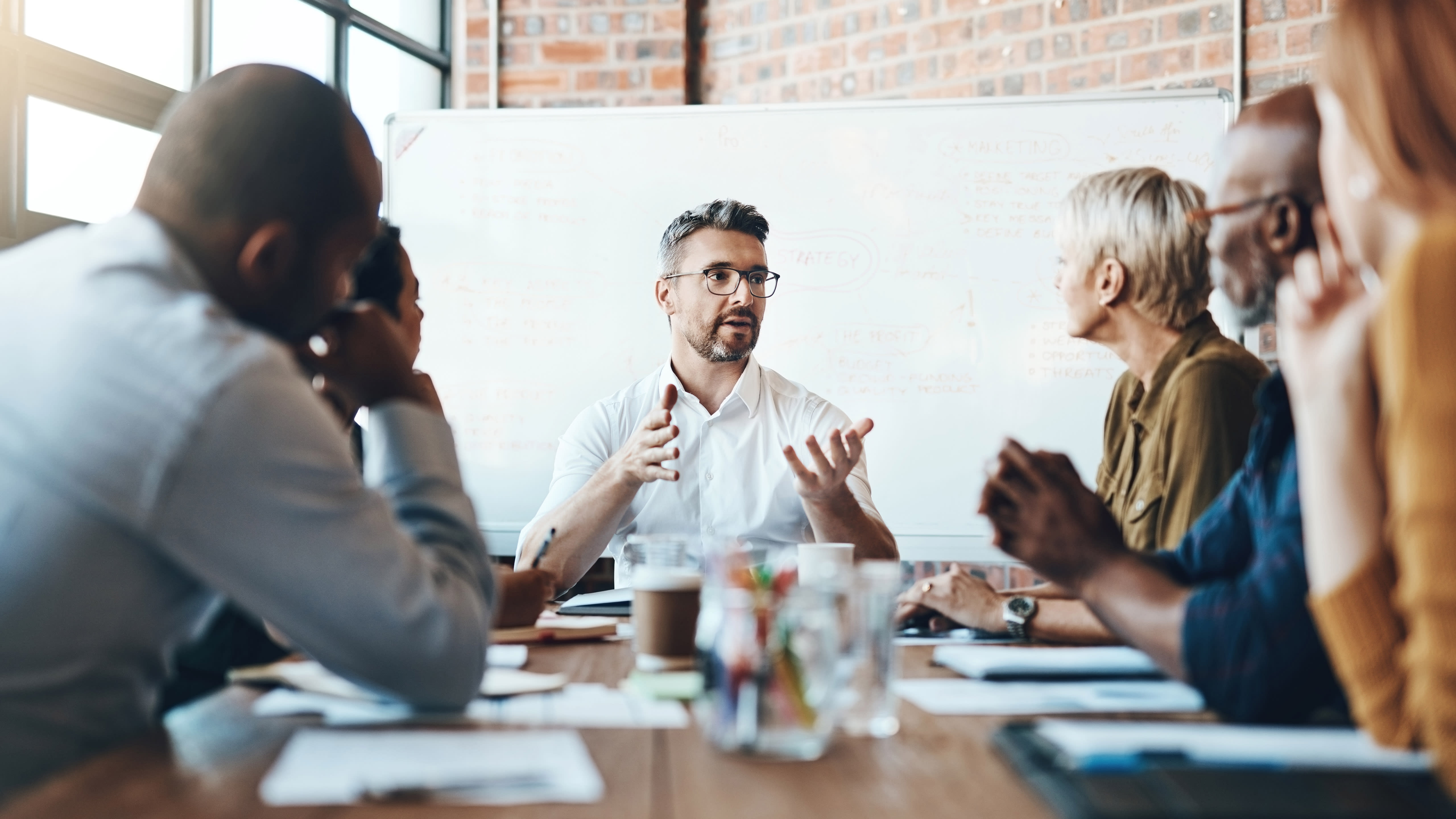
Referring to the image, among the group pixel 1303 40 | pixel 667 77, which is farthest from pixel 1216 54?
pixel 667 77

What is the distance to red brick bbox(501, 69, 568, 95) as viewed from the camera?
12.4 ft

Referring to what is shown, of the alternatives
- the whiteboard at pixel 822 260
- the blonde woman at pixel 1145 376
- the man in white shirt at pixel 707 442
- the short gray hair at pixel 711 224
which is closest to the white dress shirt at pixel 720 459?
the man in white shirt at pixel 707 442

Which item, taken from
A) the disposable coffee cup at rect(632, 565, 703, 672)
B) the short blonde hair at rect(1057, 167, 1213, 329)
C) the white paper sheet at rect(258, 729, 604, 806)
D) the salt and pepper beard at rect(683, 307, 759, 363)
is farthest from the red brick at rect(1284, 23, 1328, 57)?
the white paper sheet at rect(258, 729, 604, 806)

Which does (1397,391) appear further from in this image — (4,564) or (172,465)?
(4,564)

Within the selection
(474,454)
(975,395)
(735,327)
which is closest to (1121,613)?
(735,327)

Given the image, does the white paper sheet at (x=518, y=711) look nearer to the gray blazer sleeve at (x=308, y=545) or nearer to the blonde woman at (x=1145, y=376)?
the gray blazer sleeve at (x=308, y=545)

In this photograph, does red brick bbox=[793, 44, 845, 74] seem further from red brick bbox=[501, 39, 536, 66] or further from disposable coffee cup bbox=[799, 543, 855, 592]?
disposable coffee cup bbox=[799, 543, 855, 592]

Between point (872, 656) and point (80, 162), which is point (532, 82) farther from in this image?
point (872, 656)

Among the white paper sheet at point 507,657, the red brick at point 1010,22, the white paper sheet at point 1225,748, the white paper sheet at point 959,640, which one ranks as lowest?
the white paper sheet at point 959,640

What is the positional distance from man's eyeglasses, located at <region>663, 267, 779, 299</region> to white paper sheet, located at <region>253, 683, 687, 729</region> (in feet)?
5.80

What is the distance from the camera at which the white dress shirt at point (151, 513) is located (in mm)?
817

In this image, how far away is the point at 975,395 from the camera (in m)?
3.17

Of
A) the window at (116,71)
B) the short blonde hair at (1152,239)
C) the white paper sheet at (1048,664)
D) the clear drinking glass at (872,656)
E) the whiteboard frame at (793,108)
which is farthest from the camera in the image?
the whiteboard frame at (793,108)

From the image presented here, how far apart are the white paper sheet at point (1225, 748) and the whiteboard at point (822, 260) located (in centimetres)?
230
